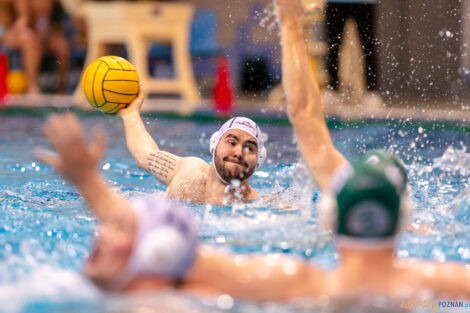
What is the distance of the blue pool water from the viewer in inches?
77.6

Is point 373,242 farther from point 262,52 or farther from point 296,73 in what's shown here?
point 262,52

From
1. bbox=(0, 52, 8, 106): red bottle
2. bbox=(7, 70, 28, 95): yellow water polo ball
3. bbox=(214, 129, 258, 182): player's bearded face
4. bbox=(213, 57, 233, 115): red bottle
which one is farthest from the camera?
bbox=(7, 70, 28, 95): yellow water polo ball

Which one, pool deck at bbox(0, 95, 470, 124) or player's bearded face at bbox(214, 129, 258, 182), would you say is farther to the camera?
pool deck at bbox(0, 95, 470, 124)

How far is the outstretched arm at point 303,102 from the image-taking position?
103 inches

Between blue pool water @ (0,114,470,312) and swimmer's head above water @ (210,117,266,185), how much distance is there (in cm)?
17

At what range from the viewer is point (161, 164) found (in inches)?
155

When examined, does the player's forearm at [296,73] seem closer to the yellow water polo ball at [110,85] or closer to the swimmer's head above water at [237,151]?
the swimmer's head above water at [237,151]

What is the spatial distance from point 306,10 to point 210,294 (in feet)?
3.87

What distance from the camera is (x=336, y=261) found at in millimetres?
2775

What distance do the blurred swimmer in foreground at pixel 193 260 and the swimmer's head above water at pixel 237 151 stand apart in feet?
5.75

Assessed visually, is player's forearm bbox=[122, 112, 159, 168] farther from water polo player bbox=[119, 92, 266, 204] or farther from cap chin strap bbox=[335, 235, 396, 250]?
cap chin strap bbox=[335, 235, 396, 250]

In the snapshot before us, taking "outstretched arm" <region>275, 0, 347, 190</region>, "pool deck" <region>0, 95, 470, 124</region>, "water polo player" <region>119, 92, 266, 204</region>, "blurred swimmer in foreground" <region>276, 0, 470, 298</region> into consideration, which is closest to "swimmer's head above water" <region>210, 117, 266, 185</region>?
"water polo player" <region>119, 92, 266, 204</region>

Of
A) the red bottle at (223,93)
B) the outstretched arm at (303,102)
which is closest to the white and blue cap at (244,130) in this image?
the outstretched arm at (303,102)

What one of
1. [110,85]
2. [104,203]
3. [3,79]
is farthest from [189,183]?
[3,79]
